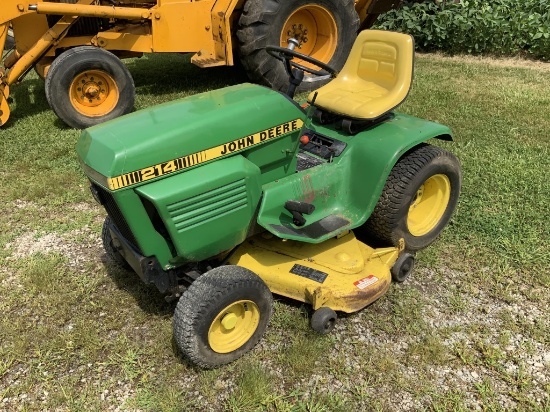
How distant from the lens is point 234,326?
2.43m

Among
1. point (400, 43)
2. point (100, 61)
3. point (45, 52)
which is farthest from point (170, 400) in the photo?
point (45, 52)

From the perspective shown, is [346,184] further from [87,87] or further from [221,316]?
[87,87]

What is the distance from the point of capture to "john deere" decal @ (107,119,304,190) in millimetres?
2109

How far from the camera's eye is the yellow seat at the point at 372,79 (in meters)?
2.91

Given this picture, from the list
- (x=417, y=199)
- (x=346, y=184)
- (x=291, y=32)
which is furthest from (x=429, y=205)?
(x=291, y=32)

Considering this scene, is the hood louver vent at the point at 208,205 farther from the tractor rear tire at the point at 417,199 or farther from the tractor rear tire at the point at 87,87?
the tractor rear tire at the point at 87,87

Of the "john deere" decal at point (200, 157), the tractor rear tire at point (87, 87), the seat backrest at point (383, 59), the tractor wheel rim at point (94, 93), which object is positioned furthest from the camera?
the tractor wheel rim at point (94, 93)

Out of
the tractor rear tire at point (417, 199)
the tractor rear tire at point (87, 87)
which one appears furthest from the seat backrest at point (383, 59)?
the tractor rear tire at point (87, 87)

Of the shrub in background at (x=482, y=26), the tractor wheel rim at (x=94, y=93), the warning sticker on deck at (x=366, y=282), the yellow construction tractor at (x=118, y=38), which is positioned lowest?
the shrub in background at (x=482, y=26)

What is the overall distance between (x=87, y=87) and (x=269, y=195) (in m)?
3.48

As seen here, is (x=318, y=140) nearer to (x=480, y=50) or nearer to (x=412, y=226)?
(x=412, y=226)

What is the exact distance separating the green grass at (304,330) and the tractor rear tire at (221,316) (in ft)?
0.34

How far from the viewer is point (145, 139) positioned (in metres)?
2.19

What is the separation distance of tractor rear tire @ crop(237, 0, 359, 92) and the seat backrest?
2286 millimetres
